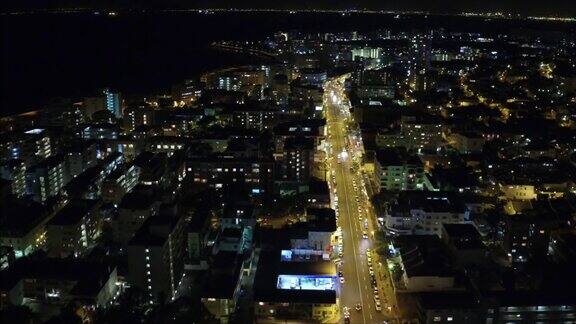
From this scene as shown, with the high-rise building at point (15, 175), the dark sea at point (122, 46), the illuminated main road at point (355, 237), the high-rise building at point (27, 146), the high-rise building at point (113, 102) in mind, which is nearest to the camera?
the illuminated main road at point (355, 237)

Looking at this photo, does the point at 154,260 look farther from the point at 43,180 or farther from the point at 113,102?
the point at 113,102

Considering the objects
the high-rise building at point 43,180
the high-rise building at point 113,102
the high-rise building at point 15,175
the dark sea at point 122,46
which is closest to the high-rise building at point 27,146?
the high-rise building at point 15,175

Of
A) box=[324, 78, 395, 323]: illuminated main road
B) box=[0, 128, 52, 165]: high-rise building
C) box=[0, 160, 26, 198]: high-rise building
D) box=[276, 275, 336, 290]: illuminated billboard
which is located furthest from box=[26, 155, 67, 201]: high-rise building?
box=[276, 275, 336, 290]: illuminated billboard

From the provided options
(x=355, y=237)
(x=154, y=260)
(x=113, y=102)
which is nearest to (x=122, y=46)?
(x=113, y=102)

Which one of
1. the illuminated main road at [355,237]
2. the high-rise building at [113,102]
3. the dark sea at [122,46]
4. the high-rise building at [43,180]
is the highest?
the dark sea at [122,46]

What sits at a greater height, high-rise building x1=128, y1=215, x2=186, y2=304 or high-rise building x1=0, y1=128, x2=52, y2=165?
high-rise building x1=0, y1=128, x2=52, y2=165

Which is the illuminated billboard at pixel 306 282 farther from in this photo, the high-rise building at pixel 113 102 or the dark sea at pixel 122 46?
the dark sea at pixel 122 46

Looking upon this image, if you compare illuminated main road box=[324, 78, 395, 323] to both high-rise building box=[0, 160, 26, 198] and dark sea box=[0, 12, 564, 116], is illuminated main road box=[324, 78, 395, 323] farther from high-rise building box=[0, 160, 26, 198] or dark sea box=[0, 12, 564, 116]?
dark sea box=[0, 12, 564, 116]

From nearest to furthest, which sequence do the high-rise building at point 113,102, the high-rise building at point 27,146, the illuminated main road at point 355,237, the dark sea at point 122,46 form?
the illuminated main road at point 355,237 → the high-rise building at point 27,146 → the high-rise building at point 113,102 → the dark sea at point 122,46
